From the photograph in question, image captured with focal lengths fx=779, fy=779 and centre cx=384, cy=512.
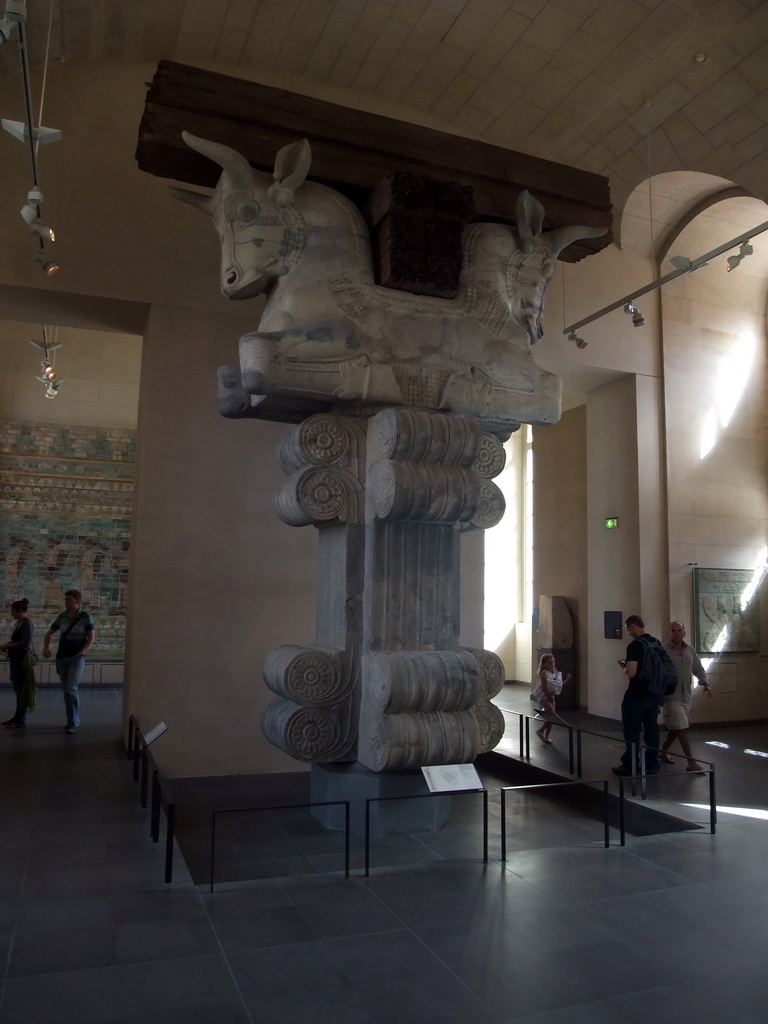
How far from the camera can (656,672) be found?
24.3 ft

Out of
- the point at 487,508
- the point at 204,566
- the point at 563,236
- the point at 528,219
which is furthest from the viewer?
the point at 204,566

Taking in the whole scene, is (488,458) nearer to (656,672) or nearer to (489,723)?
(489,723)

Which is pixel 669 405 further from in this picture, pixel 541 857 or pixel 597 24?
pixel 541 857

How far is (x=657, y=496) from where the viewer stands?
1098 cm

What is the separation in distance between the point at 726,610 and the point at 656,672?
4.34 meters

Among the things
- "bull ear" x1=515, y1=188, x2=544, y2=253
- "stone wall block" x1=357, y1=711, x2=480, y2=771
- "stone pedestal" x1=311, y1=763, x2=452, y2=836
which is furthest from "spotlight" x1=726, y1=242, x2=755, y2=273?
"stone pedestal" x1=311, y1=763, x2=452, y2=836

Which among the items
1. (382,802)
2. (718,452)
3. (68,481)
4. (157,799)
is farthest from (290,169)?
(68,481)

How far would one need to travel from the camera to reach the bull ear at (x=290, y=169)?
5480 millimetres

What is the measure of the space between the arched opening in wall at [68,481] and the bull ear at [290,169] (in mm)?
10225

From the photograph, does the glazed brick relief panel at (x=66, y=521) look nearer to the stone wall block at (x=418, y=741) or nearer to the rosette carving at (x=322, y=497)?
the rosette carving at (x=322, y=497)

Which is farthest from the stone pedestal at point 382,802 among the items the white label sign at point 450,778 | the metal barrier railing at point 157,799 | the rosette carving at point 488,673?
the metal barrier railing at point 157,799

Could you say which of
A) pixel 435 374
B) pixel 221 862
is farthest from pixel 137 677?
pixel 435 374

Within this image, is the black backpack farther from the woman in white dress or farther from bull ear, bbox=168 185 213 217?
bull ear, bbox=168 185 213 217

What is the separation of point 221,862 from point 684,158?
946 centimetres
